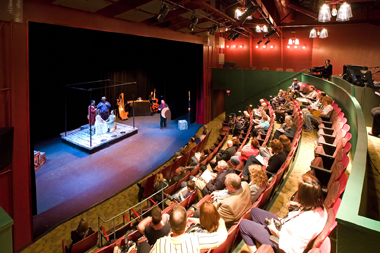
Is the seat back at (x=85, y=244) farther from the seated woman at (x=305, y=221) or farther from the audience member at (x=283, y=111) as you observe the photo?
the audience member at (x=283, y=111)

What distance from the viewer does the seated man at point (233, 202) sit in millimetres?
2527

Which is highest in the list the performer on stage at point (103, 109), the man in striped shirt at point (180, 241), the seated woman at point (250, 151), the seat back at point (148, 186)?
the performer on stage at point (103, 109)

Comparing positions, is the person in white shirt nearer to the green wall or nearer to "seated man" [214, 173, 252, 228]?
the green wall

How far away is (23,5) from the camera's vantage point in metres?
4.77

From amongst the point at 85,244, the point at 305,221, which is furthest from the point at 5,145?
the point at 305,221

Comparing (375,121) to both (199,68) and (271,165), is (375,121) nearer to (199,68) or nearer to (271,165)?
(271,165)

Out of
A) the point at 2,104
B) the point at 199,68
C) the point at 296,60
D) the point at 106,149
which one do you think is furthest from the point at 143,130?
the point at 296,60

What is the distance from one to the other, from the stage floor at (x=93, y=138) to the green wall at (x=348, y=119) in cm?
608

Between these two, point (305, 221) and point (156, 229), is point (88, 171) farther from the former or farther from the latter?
point (305, 221)

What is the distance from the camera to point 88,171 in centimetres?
725

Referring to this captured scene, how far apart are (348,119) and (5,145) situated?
635 cm

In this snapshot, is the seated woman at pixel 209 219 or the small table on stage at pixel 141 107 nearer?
the seated woman at pixel 209 219

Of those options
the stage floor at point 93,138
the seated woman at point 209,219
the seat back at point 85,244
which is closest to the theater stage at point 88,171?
the stage floor at point 93,138

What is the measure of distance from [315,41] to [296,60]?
1363 millimetres
